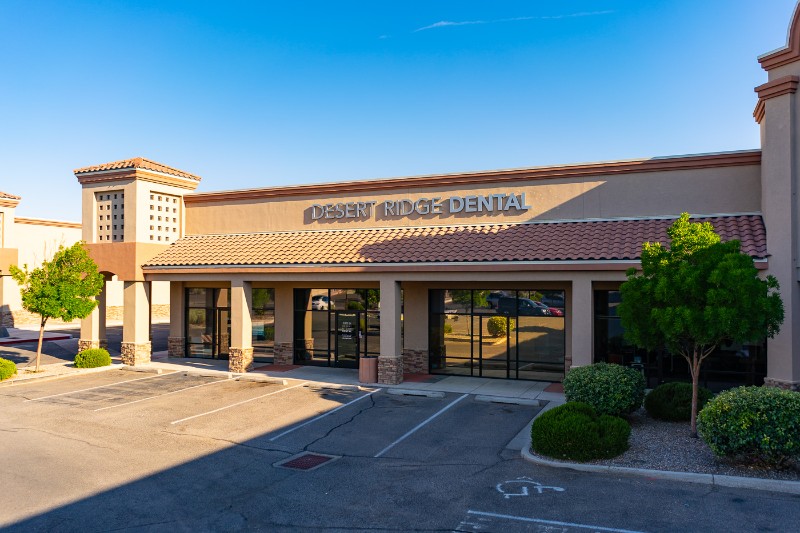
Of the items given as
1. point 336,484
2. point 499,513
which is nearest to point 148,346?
point 336,484

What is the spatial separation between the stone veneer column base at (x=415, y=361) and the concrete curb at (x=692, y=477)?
1058 cm

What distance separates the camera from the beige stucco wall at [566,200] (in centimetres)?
1848

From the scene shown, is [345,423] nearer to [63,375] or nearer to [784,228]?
[784,228]

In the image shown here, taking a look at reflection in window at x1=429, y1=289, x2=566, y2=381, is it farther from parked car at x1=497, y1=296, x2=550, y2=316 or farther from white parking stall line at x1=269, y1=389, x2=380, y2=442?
white parking stall line at x1=269, y1=389, x2=380, y2=442

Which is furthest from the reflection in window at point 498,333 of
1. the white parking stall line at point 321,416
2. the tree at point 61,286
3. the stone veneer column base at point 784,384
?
the tree at point 61,286

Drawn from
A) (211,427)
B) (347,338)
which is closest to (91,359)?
(347,338)

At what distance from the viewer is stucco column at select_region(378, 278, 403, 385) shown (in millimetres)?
20156

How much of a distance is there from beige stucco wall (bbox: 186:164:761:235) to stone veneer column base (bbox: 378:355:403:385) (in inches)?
210

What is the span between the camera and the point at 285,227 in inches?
982

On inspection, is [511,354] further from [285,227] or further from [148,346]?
[148,346]

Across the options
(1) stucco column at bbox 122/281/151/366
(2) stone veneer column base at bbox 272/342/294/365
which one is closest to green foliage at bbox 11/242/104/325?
(1) stucco column at bbox 122/281/151/366

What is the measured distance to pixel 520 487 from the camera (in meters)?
10.4

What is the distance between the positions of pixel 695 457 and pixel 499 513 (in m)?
4.60

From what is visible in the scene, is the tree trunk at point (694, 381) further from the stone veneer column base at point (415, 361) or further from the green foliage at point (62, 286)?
the green foliage at point (62, 286)
